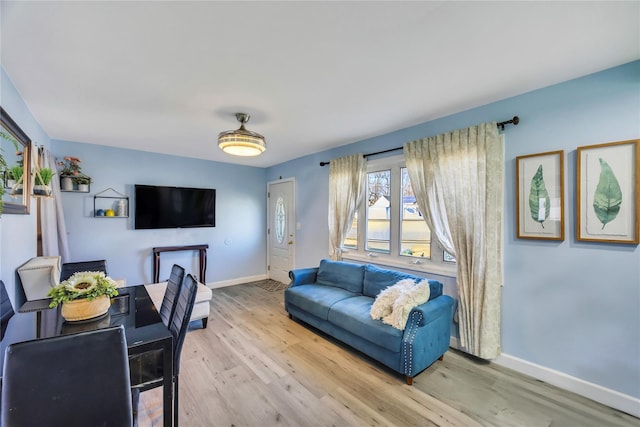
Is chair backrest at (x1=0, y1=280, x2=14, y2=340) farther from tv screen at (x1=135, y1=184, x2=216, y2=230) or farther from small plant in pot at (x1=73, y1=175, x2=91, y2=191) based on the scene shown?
tv screen at (x1=135, y1=184, x2=216, y2=230)

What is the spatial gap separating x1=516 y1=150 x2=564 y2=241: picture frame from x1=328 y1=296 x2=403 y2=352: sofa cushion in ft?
4.79

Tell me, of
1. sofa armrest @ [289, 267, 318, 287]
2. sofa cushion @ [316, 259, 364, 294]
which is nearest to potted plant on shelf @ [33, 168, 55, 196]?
sofa armrest @ [289, 267, 318, 287]

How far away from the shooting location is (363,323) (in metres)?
2.49

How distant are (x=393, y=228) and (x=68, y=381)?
308 centimetres

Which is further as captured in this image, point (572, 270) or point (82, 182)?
point (82, 182)

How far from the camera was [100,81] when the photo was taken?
2125 millimetres

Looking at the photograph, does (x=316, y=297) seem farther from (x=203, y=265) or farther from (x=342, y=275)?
(x=203, y=265)

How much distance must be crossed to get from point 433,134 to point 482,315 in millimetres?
1904

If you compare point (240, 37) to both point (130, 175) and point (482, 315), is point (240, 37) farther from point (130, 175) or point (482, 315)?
point (130, 175)

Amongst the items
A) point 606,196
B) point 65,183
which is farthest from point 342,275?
point 65,183

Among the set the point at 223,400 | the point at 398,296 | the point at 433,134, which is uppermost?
the point at 433,134

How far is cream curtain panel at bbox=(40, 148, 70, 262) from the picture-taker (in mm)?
2992

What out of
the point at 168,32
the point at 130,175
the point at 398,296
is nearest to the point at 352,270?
the point at 398,296

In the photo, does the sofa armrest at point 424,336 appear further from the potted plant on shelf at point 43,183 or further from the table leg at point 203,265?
the table leg at point 203,265
